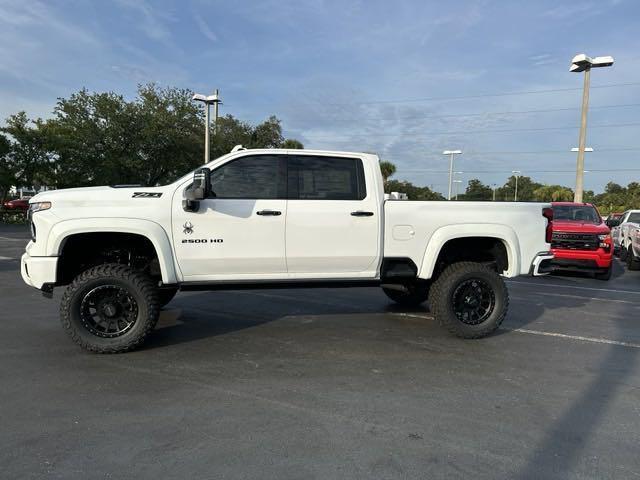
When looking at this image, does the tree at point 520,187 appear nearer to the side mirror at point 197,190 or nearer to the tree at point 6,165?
the tree at point 6,165

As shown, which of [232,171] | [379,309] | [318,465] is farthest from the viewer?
[379,309]

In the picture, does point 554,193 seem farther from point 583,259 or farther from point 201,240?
point 201,240

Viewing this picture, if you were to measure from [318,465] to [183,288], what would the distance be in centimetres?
298

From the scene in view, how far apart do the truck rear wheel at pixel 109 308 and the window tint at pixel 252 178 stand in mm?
1253

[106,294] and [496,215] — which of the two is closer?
[106,294]

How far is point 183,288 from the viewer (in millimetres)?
5305

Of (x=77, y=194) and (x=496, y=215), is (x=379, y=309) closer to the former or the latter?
(x=496, y=215)

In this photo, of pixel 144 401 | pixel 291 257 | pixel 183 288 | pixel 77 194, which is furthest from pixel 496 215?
pixel 77 194

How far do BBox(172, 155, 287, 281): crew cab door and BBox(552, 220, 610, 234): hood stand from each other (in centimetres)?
781

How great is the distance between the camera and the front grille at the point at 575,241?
10477 millimetres

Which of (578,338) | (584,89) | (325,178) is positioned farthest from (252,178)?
(584,89)

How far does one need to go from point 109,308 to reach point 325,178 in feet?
8.64

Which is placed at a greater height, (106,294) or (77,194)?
(77,194)

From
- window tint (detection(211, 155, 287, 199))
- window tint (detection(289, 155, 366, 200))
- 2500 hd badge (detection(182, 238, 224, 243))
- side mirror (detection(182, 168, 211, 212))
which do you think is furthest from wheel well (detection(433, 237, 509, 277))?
side mirror (detection(182, 168, 211, 212))
